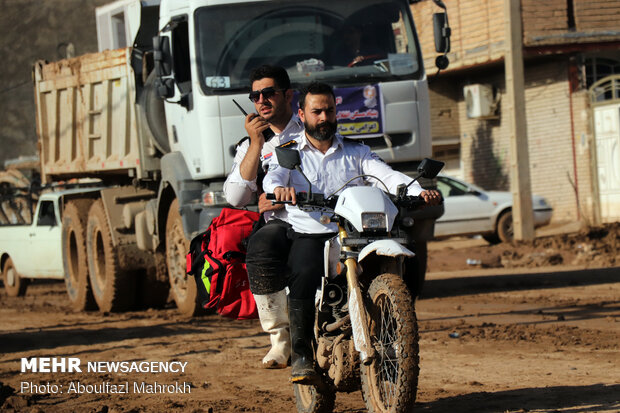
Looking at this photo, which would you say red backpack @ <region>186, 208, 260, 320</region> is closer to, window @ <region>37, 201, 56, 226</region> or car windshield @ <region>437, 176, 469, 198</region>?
window @ <region>37, 201, 56, 226</region>

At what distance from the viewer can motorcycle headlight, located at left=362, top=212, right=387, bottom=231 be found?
517cm

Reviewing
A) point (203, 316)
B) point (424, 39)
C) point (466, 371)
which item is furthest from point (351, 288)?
point (424, 39)

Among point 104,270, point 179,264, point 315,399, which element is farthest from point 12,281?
point 315,399

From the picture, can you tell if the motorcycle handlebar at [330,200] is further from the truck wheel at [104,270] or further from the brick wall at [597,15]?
the brick wall at [597,15]

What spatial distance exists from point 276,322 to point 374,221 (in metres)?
1.00

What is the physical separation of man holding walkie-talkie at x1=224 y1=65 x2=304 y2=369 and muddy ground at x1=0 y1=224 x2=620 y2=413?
68cm

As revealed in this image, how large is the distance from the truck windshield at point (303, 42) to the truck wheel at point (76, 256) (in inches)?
185

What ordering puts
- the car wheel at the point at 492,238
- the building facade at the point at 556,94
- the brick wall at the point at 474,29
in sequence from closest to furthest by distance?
1. the car wheel at the point at 492,238
2. the building facade at the point at 556,94
3. the brick wall at the point at 474,29

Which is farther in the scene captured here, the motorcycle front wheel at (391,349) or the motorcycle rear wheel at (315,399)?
the motorcycle rear wheel at (315,399)

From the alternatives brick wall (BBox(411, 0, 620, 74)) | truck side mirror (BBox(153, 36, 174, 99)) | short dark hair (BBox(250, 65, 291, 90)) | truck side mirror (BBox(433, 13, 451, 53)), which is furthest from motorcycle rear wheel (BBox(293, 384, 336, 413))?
brick wall (BBox(411, 0, 620, 74))

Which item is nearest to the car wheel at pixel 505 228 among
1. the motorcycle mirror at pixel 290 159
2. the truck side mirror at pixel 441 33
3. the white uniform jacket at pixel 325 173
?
the truck side mirror at pixel 441 33

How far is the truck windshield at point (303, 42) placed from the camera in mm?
10719

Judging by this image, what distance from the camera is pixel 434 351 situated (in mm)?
8281

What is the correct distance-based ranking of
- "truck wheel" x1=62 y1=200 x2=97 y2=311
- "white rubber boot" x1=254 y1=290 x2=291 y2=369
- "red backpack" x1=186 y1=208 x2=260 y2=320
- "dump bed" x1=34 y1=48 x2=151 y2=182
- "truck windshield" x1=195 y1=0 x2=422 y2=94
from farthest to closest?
1. "truck wheel" x1=62 y1=200 x2=97 y2=311
2. "dump bed" x1=34 y1=48 x2=151 y2=182
3. "truck windshield" x1=195 y1=0 x2=422 y2=94
4. "red backpack" x1=186 y1=208 x2=260 y2=320
5. "white rubber boot" x1=254 y1=290 x2=291 y2=369
